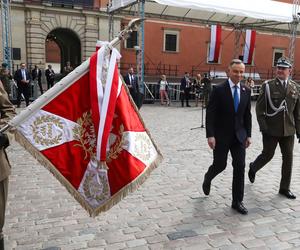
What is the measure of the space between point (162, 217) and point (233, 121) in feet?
4.80

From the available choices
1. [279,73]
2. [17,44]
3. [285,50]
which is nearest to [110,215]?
[279,73]

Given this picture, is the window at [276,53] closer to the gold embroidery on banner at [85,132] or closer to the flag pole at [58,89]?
the flag pole at [58,89]

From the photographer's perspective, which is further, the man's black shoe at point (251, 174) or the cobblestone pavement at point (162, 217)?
the man's black shoe at point (251, 174)

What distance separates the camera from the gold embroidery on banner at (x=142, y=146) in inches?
128

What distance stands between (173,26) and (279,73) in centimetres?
2699

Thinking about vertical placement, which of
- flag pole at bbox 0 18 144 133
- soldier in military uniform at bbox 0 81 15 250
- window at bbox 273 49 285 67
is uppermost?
window at bbox 273 49 285 67

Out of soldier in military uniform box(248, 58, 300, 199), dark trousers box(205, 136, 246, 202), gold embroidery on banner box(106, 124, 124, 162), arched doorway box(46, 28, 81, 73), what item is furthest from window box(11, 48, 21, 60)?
gold embroidery on banner box(106, 124, 124, 162)

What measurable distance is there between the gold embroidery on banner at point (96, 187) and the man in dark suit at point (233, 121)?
178 centimetres

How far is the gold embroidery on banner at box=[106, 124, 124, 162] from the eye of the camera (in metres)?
3.16

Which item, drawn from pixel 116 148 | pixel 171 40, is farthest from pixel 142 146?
pixel 171 40

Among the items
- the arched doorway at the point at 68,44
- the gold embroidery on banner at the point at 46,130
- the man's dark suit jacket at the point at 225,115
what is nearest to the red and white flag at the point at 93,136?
the gold embroidery on banner at the point at 46,130

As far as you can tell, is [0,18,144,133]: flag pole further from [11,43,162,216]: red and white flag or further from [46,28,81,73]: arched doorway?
[46,28,81,73]: arched doorway

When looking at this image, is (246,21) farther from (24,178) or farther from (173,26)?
(24,178)

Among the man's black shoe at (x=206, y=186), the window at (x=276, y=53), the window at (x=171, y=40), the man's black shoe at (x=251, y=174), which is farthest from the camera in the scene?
the window at (x=276, y=53)
